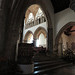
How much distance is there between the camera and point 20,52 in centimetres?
354

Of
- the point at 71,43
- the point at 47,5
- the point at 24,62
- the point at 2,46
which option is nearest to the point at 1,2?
the point at 2,46

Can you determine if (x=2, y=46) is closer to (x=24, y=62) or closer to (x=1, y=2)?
(x=24, y=62)

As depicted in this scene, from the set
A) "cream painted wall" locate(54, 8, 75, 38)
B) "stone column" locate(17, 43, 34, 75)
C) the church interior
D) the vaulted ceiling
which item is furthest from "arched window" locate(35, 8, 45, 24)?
"stone column" locate(17, 43, 34, 75)

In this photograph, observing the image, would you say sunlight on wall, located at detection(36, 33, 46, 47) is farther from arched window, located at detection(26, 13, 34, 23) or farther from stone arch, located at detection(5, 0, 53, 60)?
stone arch, located at detection(5, 0, 53, 60)

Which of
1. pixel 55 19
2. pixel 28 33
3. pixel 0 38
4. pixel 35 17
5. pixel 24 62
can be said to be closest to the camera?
pixel 24 62

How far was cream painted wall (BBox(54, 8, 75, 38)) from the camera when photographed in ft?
26.5

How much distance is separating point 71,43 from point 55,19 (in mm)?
5589

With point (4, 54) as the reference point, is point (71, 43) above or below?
A: above

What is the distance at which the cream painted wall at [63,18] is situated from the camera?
809 cm

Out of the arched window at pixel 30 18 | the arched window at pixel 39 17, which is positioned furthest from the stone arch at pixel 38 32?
the arched window at pixel 30 18

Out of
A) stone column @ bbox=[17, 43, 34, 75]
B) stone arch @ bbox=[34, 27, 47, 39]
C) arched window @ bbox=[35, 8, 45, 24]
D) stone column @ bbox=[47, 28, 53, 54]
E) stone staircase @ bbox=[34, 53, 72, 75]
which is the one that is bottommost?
stone staircase @ bbox=[34, 53, 72, 75]

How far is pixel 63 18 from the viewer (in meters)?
8.77

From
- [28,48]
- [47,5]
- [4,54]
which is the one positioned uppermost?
[47,5]

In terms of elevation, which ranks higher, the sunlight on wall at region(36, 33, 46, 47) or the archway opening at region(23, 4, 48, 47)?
the archway opening at region(23, 4, 48, 47)
